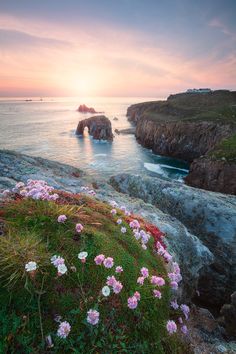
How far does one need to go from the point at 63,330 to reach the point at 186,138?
228 feet

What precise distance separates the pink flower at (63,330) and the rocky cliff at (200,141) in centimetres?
3458

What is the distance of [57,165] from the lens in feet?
67.5

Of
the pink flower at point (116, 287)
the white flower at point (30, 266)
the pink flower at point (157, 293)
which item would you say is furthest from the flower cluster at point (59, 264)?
the pink flower at point (157, 293)

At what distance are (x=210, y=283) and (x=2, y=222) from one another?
34.7ft

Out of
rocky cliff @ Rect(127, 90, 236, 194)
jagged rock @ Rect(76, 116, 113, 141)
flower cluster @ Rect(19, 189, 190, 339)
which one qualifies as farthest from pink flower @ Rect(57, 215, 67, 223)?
jagged rock @ Rect(76, 116, 113, 141)

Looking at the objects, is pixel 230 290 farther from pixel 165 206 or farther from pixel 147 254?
pixel 147 254

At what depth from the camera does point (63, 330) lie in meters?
3.94

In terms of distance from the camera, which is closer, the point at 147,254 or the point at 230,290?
the point at 147,254

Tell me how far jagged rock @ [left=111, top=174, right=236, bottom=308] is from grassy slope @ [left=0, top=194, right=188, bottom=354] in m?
7.43

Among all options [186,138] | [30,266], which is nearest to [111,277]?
[30,266]

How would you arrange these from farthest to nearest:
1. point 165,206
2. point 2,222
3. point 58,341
→ point 165,206
point 2,222
point 58,341

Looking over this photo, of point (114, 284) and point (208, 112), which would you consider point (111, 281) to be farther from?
point (208, 112)

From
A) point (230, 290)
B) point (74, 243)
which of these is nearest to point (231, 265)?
point (230, 290)

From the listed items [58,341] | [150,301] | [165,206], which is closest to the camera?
[58,341]
